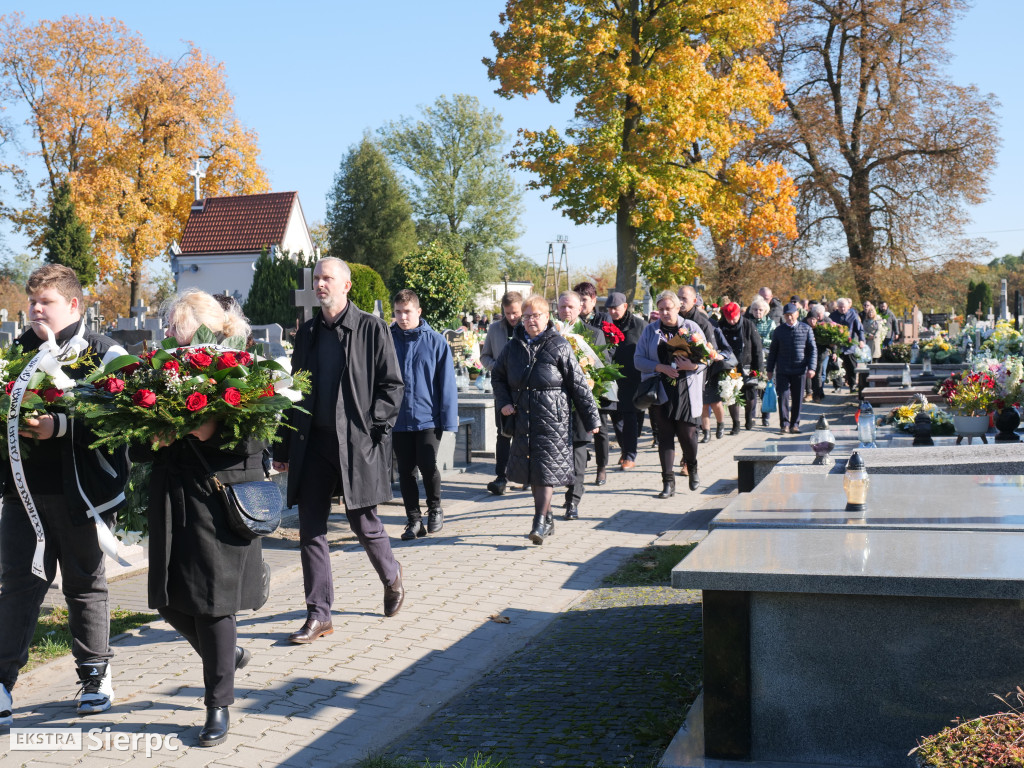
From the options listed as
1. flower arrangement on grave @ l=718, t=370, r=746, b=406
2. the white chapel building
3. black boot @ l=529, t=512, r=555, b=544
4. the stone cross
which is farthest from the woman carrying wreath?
the white chapel building

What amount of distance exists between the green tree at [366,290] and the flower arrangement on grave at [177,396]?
80.7 ft

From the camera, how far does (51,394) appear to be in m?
4.68

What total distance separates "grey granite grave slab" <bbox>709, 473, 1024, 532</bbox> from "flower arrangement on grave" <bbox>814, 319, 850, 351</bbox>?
55.7 feet

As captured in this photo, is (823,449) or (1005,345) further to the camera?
(1005,345)

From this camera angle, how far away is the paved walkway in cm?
462

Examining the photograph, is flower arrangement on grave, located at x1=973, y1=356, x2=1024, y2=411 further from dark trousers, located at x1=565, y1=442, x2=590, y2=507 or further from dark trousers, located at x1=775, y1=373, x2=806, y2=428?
dark trousers, located at x1=775, y1=373, x2=806, y2=428

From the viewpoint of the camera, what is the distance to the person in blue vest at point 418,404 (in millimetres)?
9023

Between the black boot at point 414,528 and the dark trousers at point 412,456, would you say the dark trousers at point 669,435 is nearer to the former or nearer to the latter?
the dark trousers at point 412,456

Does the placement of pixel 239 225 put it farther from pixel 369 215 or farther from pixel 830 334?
pixel 830 334

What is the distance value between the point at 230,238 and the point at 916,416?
4760 centimetres

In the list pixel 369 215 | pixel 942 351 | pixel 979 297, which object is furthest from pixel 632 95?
pixel 369 215

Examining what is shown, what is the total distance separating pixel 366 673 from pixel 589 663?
3.72ft

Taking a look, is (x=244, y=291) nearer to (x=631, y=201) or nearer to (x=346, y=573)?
(x=631, y=201)

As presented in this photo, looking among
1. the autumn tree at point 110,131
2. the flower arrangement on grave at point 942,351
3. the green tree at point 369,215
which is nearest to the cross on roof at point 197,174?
the autumn tree at point 110,131
